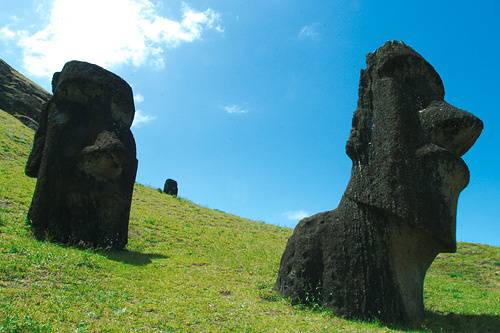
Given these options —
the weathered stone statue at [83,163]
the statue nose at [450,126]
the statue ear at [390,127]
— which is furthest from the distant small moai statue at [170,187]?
the statue nose at [450,126]

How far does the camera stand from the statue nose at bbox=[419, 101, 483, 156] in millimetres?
9250

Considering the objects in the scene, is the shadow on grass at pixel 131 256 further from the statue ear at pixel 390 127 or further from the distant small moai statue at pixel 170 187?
the distant small moai statue at pixel 170 187

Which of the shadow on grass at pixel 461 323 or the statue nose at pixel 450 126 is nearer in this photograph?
the shadow on grass at pixel 461 323

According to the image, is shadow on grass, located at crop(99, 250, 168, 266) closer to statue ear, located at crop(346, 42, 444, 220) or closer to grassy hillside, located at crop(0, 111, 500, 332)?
grassy hillside, located at crop(0, 111, 500, 332)

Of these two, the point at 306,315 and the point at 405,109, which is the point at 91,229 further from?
Answer: the point at 405,109

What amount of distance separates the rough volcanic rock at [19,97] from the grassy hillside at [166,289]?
3117 cm

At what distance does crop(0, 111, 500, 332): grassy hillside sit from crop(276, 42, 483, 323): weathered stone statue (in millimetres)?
630

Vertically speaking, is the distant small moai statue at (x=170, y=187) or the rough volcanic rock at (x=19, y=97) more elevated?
the rough volcanic rock at (x=19, y=97)

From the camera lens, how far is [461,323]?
9633 mm

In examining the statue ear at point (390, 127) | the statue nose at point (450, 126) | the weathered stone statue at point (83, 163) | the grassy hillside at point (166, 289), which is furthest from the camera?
the weathered stone statue at point (83, 163)

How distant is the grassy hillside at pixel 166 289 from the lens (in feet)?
24.8

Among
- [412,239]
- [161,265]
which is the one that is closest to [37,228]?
[161,265]

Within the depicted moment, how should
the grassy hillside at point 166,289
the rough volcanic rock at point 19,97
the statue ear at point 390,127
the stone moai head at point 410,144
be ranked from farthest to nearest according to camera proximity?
the rough volcanic rock at point 19,97
the statue ear at point 390,127
the stone moai head at point 410,144
the grassy hillside at point 166,289

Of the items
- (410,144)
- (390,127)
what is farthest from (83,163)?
(410,144)
